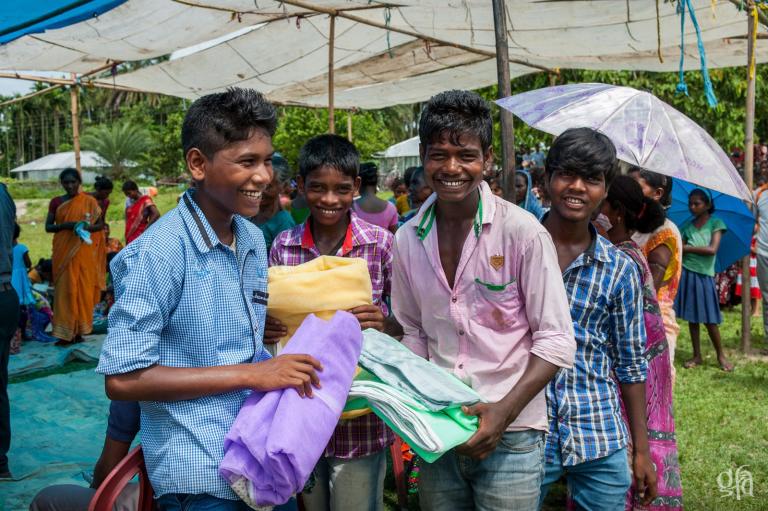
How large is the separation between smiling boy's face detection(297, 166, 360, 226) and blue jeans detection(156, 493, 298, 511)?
1215mm

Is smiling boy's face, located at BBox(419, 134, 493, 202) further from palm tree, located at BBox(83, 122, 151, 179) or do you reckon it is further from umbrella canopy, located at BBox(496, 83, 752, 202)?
palm tree, located at BBox(83, 122, 151, 179)

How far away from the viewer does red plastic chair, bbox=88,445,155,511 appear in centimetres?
174

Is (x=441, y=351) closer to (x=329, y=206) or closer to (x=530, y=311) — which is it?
(x=530, y=311)

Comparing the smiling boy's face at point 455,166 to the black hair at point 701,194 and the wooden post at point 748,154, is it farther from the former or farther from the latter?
the black hair at point 701,194

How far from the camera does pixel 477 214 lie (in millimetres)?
1992

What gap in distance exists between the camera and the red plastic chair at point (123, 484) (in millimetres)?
1737

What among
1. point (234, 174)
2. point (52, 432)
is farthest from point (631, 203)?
point (52, 432)

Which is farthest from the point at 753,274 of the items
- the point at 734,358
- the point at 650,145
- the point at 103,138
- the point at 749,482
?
the point at 103,138

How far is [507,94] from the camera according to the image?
341 cm

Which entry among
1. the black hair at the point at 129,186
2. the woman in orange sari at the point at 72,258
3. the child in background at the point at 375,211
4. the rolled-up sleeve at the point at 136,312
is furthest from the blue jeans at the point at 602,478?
the black hair at the point at 129,186

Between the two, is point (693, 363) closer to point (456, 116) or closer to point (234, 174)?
point (456, 116)

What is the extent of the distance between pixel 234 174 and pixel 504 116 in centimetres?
196

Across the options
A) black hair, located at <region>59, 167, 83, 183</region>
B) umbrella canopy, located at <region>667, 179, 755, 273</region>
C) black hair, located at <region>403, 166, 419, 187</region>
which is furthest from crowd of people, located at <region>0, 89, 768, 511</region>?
black hair, located at <region>59, 167, 83, 183</region>

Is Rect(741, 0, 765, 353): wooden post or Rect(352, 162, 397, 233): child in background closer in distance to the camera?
Rect(741, 0, 765, 353): wooden post
